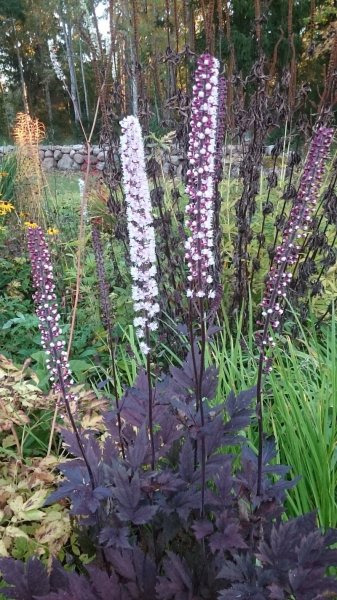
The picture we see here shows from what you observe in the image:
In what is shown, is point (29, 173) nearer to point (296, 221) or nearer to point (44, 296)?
point (44, 296)

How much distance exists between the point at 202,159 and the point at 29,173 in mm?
5469

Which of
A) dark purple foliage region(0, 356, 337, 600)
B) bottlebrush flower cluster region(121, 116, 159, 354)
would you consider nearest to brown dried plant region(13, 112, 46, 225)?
dark purple foliage region(0, 356, 337, 600)

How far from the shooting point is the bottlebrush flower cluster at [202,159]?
1.17 m

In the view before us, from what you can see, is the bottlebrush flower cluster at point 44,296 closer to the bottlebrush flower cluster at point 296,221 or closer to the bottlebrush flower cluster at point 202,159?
the bottlebrush flower cluster at point 202,159

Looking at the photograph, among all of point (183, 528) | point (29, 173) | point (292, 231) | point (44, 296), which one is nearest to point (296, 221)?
point (292, 231)

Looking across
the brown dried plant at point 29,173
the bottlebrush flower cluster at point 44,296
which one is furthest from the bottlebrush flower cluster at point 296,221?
the brown dried plant at point 29,173

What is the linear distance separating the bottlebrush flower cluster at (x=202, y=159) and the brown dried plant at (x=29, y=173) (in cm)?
454

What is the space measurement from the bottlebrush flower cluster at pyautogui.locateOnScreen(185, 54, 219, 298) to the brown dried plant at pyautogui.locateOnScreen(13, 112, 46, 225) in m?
4.54

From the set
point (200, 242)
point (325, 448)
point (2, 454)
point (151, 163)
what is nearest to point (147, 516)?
point (200, 242)

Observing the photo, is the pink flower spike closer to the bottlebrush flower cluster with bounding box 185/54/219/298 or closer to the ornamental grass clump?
the bottlebrush flower cluster with bounding box 185/54/219/298

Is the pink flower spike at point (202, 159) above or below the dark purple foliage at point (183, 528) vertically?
above

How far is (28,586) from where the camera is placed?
1417mm

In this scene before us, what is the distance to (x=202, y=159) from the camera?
1.21 metres

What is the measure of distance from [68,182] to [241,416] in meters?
12.2
